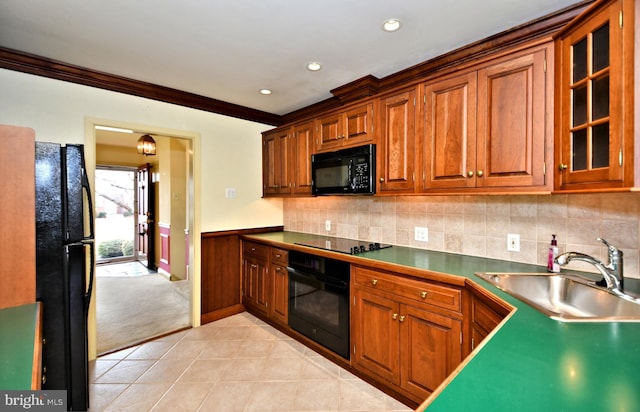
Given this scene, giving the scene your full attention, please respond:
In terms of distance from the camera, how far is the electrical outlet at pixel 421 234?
248 centimetres

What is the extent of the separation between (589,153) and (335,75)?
1897 mm

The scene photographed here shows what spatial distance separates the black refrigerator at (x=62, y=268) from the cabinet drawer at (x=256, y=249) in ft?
5.22

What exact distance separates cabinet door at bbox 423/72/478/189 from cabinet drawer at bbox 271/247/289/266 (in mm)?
1493

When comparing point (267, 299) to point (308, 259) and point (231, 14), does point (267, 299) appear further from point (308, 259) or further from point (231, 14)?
point (231, 14)

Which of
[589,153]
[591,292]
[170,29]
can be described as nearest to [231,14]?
[170,29]

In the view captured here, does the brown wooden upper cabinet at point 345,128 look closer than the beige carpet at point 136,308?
Yes

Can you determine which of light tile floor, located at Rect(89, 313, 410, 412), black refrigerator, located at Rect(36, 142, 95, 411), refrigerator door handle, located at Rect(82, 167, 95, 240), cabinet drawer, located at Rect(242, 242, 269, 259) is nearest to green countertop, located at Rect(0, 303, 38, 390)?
black refrigerator, located at Rect(36, 142, 95, 411)

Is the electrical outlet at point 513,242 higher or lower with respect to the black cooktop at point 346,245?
higher

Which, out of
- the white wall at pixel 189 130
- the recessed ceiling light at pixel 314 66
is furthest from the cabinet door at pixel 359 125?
the white wall at pixel 189 130

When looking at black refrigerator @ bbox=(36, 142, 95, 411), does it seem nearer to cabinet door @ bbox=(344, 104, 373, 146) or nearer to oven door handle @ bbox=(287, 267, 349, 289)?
oven door handle @ bbox=(287, 267, 349, 289)

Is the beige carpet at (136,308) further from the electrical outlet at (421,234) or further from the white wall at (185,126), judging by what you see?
the electrical outlet at (421,234)

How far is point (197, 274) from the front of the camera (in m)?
3.18

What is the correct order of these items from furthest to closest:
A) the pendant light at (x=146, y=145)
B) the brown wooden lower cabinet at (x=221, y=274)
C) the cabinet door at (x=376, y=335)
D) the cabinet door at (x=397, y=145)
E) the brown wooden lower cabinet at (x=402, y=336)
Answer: the pendant light at (x=146, y=145) → the brown wooden lower cabinet at (x=221, y=274) → the cabinet door at (x=397, y=145) → the cabinet door at (x=376, y=335) → the brown wooden lower cabinet at (x=402, y=336)

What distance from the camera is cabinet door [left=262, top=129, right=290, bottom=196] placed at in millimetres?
3357
